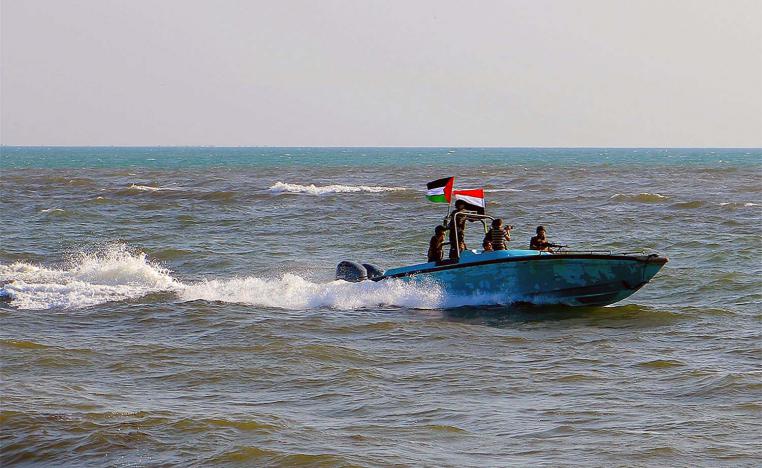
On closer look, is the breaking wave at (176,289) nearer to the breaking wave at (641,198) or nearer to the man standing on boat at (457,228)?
the man standing on boat at (457,228)

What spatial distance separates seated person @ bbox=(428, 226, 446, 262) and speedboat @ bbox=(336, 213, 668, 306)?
0.15m

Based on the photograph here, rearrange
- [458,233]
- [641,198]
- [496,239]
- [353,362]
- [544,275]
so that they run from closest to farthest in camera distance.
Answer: [353,362], [544,275], [496,239], [458,233], [641,198]

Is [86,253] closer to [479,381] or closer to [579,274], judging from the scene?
[579,274]

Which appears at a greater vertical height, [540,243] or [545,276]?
[540,243]

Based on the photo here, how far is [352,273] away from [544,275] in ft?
12.4

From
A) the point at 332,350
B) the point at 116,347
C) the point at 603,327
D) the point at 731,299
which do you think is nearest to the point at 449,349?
the point at 332,350

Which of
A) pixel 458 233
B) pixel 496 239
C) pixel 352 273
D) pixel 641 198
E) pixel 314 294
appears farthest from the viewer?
pixel 641 198

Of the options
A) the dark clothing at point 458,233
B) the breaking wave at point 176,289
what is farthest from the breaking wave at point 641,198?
the dark clothing at point 458,233

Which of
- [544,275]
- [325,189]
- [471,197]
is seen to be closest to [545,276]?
[544,275]

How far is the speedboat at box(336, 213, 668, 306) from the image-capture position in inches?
677

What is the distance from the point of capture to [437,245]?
58.2 feet

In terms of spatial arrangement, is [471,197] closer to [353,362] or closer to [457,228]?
[457,228]

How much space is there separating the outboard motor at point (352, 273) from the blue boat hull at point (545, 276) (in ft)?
5.93

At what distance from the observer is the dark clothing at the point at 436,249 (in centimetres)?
1769
